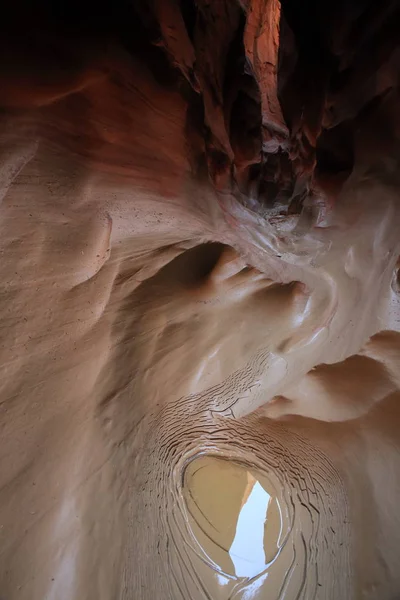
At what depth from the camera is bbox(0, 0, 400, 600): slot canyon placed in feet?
3.21

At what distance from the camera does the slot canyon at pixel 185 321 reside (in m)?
0.98

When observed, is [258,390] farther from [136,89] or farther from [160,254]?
[136,89]

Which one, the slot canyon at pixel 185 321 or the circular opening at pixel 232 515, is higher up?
the slot canyon at pixel 185 321

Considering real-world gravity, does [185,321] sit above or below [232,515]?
above

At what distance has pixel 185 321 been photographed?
153 centimetres

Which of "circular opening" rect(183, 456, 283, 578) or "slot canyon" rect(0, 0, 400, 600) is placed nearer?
"slot canyon" rect(0, 0, 400, 600)

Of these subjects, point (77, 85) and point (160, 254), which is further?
point (160, 254)

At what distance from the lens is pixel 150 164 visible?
1383 millimetres

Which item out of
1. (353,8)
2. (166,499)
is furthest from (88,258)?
(353,8)

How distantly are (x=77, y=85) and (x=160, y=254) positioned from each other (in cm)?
62

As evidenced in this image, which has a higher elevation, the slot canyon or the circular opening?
the slot canyon

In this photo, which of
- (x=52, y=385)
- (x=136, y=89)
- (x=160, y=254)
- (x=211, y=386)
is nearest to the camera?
(x=52, y=385)

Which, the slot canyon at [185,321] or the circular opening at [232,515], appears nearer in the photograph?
the slot canyon at [185,321]

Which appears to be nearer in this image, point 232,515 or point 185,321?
point 185,321
